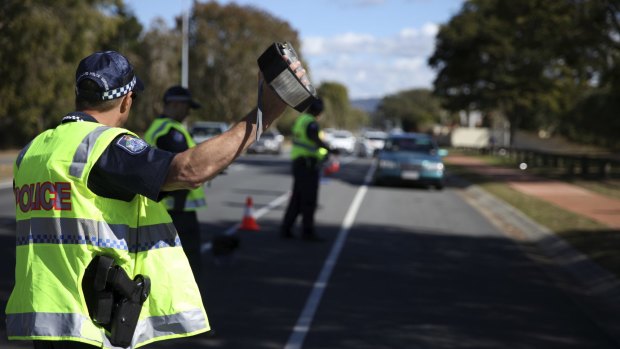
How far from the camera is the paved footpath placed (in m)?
16.9

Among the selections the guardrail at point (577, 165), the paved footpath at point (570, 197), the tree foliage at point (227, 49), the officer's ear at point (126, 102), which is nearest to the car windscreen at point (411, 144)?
the paved footpath at point (570, 197)

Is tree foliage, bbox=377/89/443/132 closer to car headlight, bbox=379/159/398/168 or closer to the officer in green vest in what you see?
car headlight, bbox=379/159/398/168

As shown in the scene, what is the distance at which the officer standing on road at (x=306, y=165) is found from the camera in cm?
1160

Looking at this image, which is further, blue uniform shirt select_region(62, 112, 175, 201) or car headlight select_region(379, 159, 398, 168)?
car headlight select_region(379, 159, 398, 168)

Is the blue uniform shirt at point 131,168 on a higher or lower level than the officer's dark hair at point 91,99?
lower

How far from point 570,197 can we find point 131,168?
20296 millimetres

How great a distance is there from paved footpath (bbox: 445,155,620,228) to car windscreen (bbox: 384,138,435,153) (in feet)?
9.03

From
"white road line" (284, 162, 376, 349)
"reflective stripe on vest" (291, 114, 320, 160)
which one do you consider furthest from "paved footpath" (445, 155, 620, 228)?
"reflective stripe on vest" (291, 114, 320, 160)

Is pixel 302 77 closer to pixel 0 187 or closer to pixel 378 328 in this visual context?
pixel 378 328

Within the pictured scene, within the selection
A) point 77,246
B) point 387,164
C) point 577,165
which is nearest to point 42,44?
point 387,164

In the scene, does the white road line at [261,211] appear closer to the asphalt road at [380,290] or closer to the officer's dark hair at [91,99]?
the asphalt road at [380,290]

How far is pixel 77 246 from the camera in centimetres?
281

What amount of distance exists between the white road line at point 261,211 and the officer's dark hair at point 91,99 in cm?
740

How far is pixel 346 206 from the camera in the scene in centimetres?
1839
